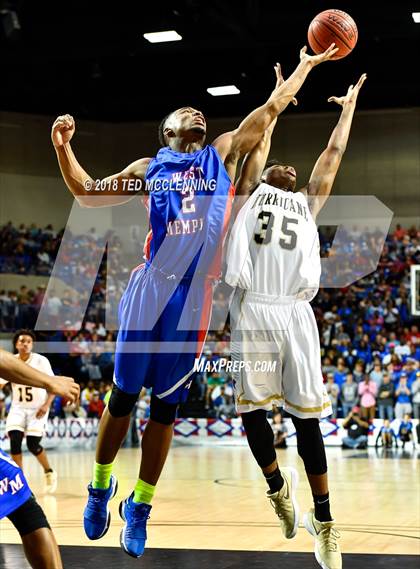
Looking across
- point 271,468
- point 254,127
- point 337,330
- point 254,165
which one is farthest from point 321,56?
point 337,330

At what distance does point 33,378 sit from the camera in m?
4.02

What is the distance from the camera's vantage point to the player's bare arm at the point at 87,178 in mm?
5547

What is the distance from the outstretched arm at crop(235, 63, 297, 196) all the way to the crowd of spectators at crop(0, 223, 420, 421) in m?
8.44

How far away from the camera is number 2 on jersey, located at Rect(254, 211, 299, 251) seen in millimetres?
5633

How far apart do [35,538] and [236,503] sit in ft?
21.0

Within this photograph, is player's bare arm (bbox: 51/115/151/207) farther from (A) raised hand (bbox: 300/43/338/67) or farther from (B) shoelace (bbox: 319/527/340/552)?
(B) shoelace (bbox: 319/527/340/552)

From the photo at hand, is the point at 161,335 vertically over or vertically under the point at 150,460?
over

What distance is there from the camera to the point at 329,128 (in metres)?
22.6

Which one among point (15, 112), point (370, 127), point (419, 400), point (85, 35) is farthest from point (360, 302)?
point (15, 112)

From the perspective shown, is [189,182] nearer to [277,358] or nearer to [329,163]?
[329,163]

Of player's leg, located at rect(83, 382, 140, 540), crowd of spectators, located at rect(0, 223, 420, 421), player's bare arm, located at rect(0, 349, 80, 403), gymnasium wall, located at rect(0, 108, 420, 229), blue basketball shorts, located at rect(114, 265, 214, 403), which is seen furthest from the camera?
gymnasium wall, located at rect(0, 108, 420, 229)

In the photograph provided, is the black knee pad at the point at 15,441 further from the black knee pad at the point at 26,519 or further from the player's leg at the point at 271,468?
the black knee pad at the point at 26,519

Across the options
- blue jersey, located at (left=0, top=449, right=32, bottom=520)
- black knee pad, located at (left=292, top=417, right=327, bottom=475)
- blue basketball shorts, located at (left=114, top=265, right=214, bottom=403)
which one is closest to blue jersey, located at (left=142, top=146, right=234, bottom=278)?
blue basketball shorts, located at (left=114, top=265, right=214, bottom=403)

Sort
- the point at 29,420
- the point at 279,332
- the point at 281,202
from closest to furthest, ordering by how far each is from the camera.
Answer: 1. the point at 279,332
2. the point at 281,202
3. the point at 29,420
